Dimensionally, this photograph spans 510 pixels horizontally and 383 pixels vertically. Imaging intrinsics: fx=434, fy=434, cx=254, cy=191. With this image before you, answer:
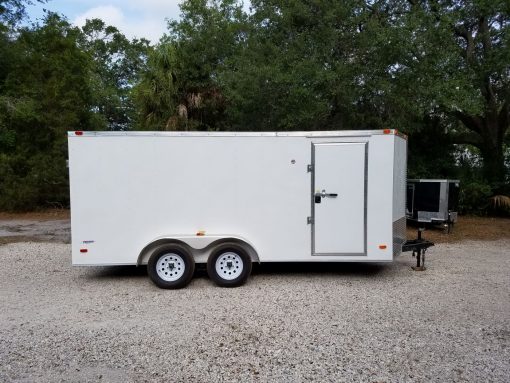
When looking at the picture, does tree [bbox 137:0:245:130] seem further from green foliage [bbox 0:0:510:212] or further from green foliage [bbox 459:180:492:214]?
green foliage [bbox 459:180:492:214]

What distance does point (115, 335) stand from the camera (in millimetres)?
4891

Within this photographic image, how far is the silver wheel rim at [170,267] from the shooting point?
679cm

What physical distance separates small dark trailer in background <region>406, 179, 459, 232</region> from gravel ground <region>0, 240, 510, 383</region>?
3.44m

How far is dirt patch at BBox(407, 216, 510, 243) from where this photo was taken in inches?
439

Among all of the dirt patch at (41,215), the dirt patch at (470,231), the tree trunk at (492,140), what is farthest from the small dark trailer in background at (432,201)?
the dirt patch at (41,215)

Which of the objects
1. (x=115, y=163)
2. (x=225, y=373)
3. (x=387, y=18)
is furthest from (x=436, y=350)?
(x=387, y=18)

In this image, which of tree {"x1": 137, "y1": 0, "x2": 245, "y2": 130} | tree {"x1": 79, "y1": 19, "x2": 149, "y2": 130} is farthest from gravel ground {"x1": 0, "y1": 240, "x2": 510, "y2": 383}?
tree {"x1": 79, "y1": 19, "x2": 149, "y2": 130}

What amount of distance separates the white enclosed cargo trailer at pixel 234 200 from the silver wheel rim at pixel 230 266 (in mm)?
16

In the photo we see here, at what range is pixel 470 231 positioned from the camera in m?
11.8

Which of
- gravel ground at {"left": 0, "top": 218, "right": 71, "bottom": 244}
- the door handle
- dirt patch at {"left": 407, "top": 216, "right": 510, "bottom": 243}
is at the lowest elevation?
gravel ground at {"left": 0, "top": 218, "right": 71, "bottom": 244}

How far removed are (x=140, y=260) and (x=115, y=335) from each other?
2.06m

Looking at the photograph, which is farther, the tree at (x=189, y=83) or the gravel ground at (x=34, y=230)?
the tree at (x=189, y=83)

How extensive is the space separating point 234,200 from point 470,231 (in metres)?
7.97

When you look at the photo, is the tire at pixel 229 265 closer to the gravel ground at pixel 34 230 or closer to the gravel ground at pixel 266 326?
the gravel ground at pixel 266 326
